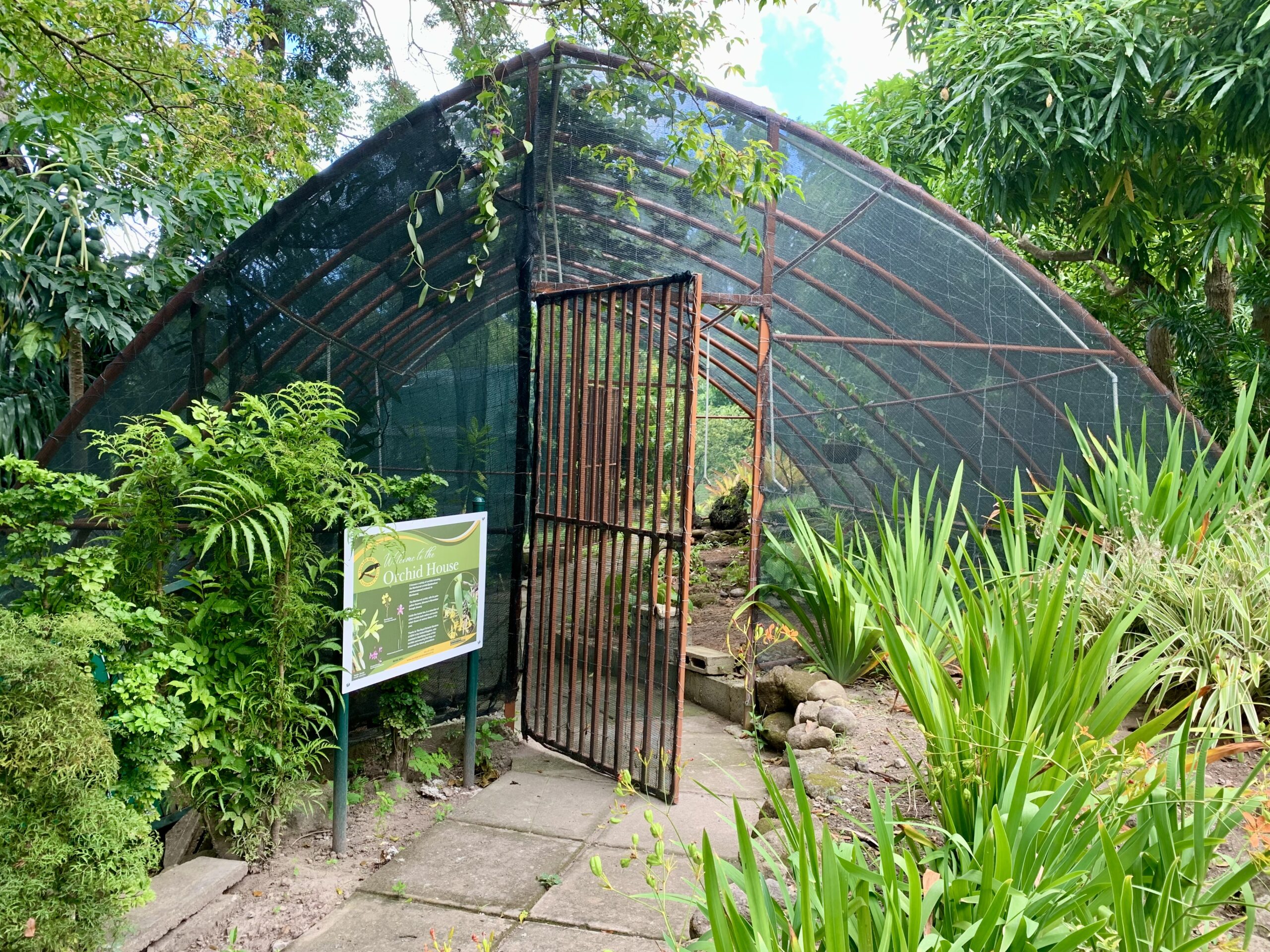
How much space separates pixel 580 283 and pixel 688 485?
5.28 ft

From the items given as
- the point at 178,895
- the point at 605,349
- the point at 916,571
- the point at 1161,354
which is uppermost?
the point at 1161,354

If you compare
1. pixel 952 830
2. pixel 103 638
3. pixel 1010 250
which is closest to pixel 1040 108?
pixel 1010 250

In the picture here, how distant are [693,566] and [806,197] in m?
4.03

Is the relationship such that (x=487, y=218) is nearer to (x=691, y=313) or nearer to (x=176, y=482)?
(x=691, y=313)

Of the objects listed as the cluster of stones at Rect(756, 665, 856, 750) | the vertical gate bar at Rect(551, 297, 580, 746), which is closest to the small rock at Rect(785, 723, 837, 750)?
the cluster of stones at Rect(756, 665, 856, 750)

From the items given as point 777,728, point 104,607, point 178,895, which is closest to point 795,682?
point 777,728

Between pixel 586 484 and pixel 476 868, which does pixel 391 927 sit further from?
pixel 586 484

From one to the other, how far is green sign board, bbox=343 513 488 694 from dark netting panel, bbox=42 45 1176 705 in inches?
15.7

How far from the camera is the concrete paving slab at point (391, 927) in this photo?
2674 millimetres

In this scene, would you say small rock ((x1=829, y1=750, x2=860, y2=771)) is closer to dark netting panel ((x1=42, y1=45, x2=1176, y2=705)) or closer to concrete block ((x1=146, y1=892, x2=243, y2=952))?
dark netting panel ((x1=42, y1=45, x2=1176, y2=705))

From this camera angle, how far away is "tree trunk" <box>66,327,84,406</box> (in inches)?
164

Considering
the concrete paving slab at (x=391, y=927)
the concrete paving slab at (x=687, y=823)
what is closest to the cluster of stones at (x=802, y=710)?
the concrete paving slab at (x=687, y=823)

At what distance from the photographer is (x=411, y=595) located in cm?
356

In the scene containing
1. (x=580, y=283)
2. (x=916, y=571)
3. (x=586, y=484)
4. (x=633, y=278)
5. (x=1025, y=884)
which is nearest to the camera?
(x=1025, y=884)
